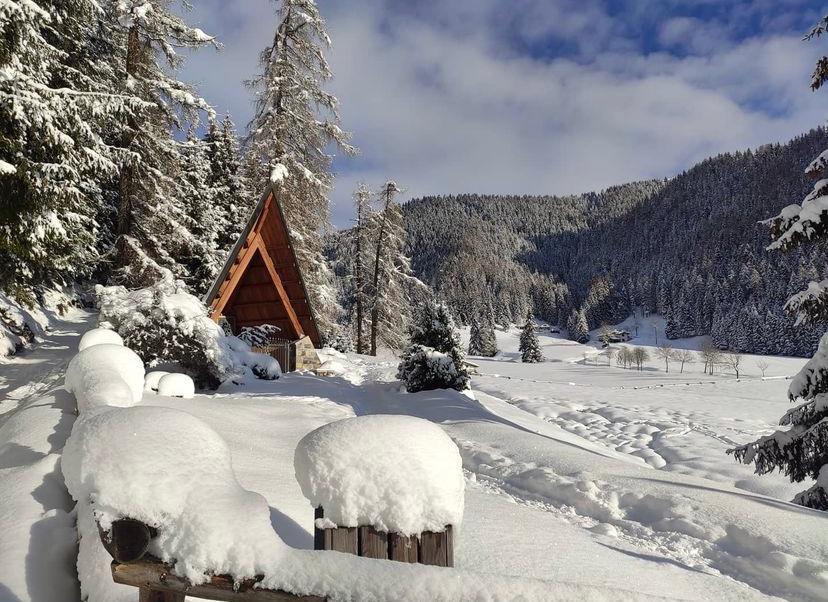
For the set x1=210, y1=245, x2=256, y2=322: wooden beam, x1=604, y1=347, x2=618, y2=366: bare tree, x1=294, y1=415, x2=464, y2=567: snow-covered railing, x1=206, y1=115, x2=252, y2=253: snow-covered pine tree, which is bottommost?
x1=604, y1=347, x2=618, y2=366: bare tree

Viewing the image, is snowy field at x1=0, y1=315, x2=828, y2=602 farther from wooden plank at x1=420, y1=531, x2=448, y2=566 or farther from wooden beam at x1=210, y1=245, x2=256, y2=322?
wooden beam at x1=210, y1=245, x2=256, y2=322

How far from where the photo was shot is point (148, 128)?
14461 mm

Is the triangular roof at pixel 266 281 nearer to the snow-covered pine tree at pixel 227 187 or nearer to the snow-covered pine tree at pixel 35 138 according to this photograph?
the snow-covered pine tree at pixel 35 138

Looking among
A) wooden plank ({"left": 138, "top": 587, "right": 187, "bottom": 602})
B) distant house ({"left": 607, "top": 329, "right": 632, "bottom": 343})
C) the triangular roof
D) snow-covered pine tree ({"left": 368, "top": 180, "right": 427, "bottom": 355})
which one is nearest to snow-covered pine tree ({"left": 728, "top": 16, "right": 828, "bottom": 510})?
wooden plank ({"left": 138, "top": 587, "right": 187, "bottom": 602})

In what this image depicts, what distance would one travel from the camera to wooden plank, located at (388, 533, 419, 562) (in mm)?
1931

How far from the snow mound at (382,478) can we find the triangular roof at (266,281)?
11630 millimetres

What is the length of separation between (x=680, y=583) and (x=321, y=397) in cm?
930

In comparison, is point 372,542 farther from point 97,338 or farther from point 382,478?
point 97,338

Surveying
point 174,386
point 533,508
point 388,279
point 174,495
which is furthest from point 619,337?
point 174,495

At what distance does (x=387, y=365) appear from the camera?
25906 mm

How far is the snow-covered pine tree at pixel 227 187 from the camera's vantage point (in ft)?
74.9

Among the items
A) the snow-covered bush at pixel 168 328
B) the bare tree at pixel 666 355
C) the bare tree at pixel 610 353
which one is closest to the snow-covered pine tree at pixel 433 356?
the snow-covered bush at pixel 168 328

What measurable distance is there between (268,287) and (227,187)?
9917 mm

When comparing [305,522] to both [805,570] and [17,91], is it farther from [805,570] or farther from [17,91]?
[17,91]
